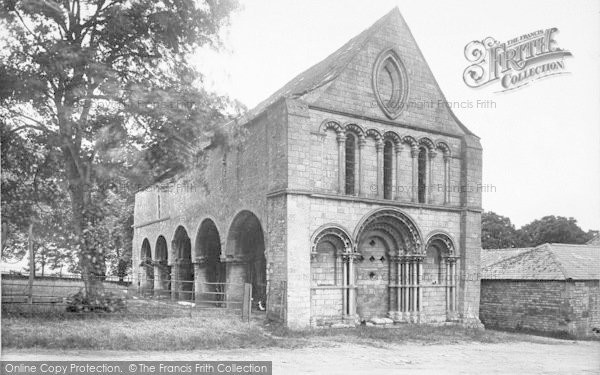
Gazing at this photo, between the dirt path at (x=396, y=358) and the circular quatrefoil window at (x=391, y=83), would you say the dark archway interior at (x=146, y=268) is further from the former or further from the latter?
the dirt path at (x=396, y=358)

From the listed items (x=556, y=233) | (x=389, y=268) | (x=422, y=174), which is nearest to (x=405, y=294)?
(x=389, y=268)

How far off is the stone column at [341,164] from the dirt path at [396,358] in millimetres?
5276

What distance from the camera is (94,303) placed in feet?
48.5

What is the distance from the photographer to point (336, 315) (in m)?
17.5

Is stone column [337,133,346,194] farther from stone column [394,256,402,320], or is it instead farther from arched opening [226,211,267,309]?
arched opening [226,211,267,309]

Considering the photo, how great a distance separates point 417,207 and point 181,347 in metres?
10.3

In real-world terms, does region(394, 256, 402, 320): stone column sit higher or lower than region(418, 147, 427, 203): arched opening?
lower

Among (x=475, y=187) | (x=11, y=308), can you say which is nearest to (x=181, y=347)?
(x=11, y=308)

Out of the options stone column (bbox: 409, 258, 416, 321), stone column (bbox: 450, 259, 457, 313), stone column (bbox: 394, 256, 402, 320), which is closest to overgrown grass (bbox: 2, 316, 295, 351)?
stone column (bbox: 394, 256, 402, 320)

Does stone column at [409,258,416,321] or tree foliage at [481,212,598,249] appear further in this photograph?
tree foliage at [481,212,598,249]

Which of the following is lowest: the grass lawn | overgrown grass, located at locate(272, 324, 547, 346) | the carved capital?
overgrown grass, located at locate(272, 324, 547, 346)

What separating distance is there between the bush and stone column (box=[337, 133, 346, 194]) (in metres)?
7.69

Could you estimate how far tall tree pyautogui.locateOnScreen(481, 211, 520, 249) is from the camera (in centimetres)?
5634

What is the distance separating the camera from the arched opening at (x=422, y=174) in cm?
2005
